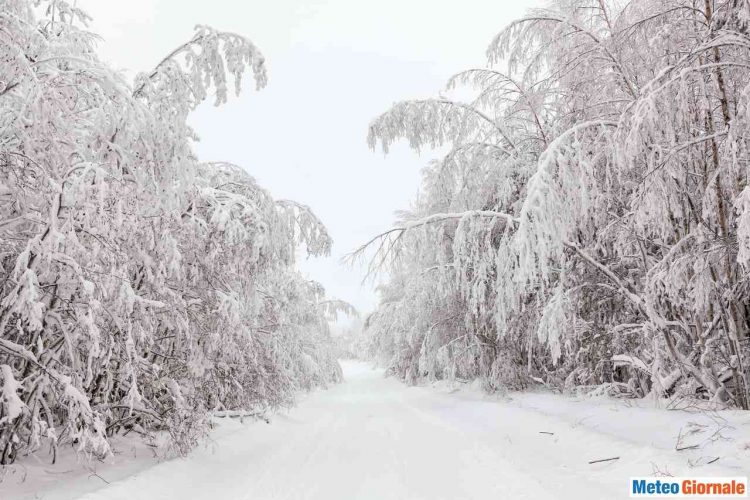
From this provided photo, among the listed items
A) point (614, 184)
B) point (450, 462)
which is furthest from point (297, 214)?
point (614, 184)

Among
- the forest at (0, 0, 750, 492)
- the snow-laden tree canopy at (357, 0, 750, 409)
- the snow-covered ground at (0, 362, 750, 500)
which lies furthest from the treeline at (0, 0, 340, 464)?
the snow-laden tree canopy at (357, 0, 750, 409)

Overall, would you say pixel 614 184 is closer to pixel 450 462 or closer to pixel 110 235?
pixel 450 462

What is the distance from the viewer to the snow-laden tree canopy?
5020 mm

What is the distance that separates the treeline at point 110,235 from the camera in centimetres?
397

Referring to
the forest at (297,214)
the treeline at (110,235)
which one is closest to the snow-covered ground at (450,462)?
the forest at (297,214)

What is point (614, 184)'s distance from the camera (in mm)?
7207

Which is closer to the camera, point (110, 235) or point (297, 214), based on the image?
point (110, 235)

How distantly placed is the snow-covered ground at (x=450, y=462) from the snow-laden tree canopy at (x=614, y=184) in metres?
1.16

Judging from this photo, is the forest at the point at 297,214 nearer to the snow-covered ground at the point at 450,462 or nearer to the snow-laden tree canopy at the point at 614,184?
the snow-laden tree canopy at the point at 614,184

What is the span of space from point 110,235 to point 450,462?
210 inches

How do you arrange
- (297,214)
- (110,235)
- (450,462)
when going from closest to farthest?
1. (110,235)
2. (450,462)
3. (297,214)

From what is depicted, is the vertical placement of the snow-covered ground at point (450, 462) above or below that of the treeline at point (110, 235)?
below

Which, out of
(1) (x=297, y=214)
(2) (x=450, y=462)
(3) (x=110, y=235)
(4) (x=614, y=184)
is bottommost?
(2) (x=450, y=462)

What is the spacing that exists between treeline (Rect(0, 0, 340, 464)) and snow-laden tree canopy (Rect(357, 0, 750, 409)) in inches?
92.1
